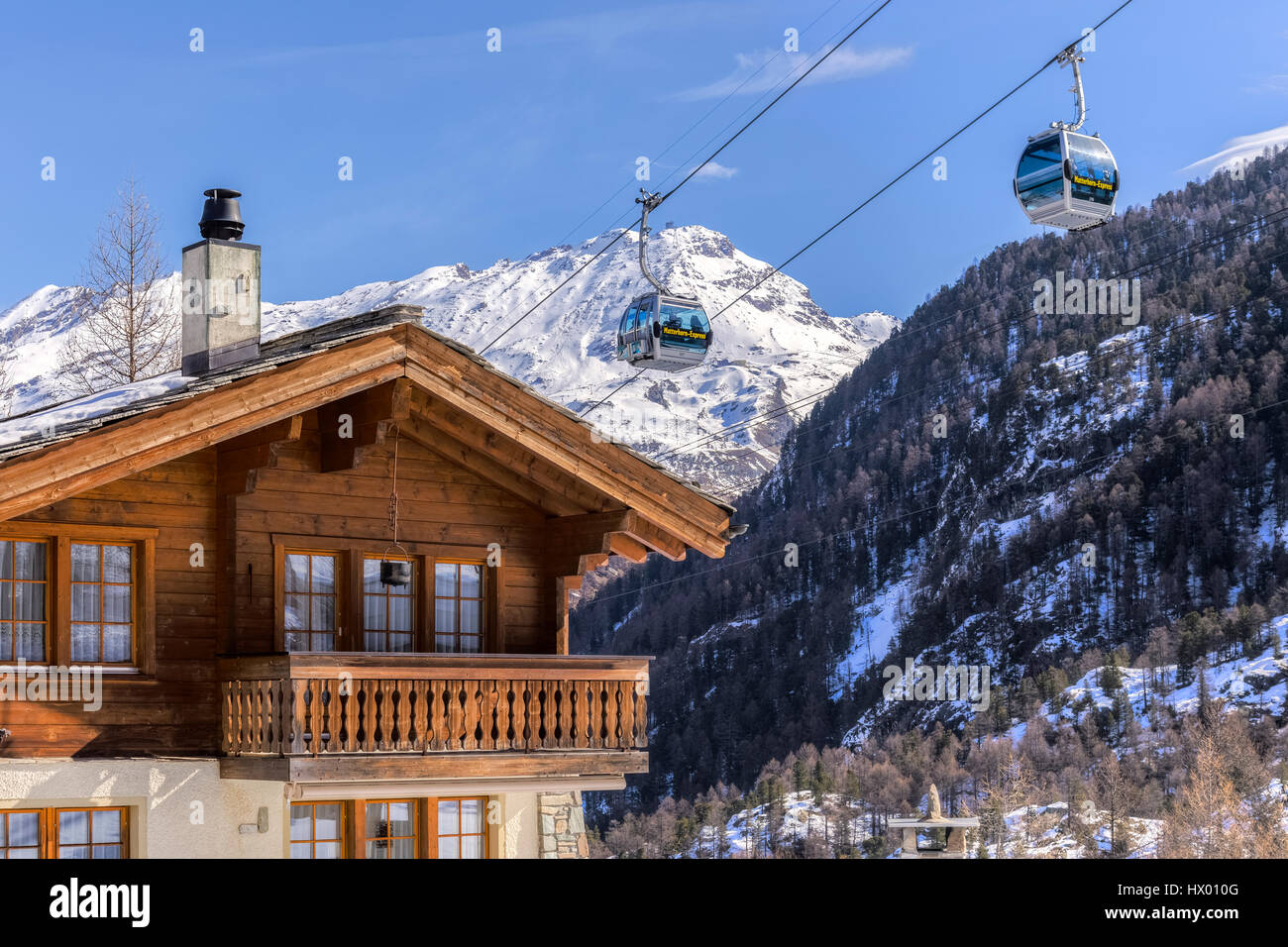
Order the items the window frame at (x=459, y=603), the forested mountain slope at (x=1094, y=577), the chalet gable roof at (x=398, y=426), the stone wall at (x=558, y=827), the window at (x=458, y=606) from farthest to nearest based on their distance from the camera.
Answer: the forested mountain slope at (x=1094, y=577), the stone wall at (x=558, y=827), the window at (x=458, y=606), the window frame at (x=459, y=603), the chalet gable roof at (x=398, y=426)

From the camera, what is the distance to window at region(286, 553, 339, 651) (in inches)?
565

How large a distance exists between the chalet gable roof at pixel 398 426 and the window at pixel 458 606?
932 mm

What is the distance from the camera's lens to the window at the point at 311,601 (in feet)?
47.1

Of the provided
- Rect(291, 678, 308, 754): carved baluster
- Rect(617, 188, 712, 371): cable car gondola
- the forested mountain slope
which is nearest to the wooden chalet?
Answer: Rect(291, 678, 308, 754): carved baluster

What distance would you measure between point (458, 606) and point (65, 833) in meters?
4.13

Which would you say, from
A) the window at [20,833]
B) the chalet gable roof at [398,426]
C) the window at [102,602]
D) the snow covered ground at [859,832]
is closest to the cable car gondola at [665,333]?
the chalet gable roof at [398,426]

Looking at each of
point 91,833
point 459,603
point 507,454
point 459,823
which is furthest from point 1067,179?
point 91,833

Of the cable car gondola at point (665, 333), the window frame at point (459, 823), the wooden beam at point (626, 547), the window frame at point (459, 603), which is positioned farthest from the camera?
the cable car gondola at point (665, 333)

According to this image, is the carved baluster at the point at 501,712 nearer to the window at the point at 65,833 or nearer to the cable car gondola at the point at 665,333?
the window at the point at 65,833

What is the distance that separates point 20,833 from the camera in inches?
496

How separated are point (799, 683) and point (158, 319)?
6498 inches

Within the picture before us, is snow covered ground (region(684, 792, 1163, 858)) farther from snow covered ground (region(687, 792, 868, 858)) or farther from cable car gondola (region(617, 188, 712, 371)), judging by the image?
cable car gondola (region(617, 188, 712, 371))

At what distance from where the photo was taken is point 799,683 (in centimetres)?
19338

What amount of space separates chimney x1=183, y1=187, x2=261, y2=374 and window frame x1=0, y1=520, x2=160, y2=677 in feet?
7.42
